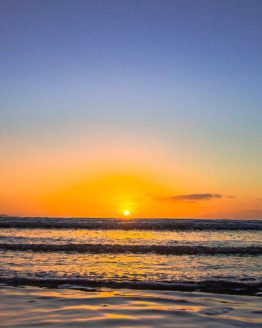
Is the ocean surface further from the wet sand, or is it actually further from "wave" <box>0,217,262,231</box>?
"wave" <box>0,217,262,231</box>

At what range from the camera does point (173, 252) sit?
69.7 feet

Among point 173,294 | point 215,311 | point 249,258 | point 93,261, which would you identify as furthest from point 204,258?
point 215,311

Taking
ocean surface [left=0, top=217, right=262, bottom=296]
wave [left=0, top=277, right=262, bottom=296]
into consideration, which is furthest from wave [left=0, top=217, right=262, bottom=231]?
wave [left=0, top=277, right=262, bottom=296]

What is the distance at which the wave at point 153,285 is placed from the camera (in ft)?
35.5

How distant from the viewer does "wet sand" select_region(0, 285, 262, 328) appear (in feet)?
22.6

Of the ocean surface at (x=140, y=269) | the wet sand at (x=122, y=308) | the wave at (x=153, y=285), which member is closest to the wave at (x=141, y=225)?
the ocean surface at (x=140, y=269)

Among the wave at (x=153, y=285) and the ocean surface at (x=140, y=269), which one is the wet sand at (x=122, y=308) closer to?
the wave at (x=153, y=285)

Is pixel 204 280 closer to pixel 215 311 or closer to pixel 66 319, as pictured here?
pixel 215 311

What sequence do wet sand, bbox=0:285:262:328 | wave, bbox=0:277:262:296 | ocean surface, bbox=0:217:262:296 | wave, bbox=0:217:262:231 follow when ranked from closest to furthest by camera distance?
wet sand, bbox=0:285:262:328 → wave, bbox=0:277:262:296 → ocean surface, bbox=0:217:262:296 → wave, bbox=0:217:262:231

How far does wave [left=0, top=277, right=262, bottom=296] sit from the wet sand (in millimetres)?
697

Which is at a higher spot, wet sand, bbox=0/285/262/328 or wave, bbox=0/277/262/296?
wet sand, bbox=0/285/262/328

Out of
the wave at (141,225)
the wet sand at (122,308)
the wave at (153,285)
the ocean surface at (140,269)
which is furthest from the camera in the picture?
the wave at (141,225)

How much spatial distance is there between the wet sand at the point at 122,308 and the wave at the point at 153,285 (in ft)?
2.29

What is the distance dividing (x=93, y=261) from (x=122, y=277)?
4527mm
